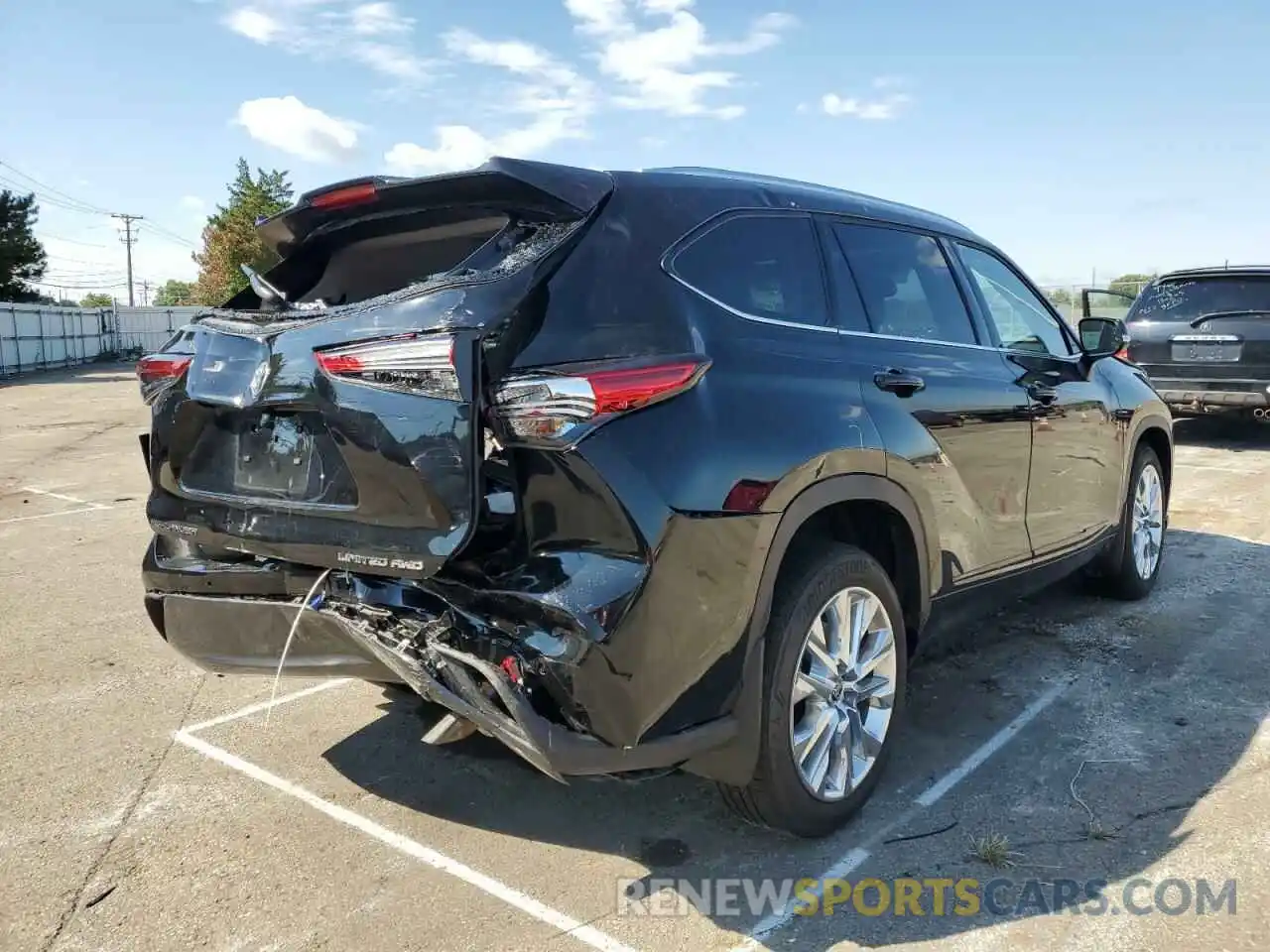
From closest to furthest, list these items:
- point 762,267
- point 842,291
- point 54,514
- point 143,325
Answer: point 762,267
point 842,291
point 54,514
point 143,325

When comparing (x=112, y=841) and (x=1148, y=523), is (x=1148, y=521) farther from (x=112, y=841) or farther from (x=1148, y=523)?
(x=112, y=841)

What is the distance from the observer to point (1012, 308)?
14.6 feet

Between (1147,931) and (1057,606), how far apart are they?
304 centimetres

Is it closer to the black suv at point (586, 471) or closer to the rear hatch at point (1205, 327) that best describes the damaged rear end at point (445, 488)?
the black suv at point (586, 471)

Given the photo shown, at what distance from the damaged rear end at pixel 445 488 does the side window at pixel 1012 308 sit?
2.10 m

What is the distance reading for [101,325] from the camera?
139 feet

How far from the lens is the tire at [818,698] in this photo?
2838 mm

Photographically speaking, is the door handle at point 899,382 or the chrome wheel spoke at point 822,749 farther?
the door handle at point 899,382

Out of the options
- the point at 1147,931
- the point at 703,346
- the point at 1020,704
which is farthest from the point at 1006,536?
the point at 703,346

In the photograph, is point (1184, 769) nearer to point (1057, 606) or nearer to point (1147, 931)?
point (1147, 931)

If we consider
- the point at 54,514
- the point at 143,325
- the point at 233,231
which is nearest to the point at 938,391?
the point at 54,514

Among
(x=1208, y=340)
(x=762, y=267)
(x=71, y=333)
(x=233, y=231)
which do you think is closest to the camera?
(x=762, y=267)

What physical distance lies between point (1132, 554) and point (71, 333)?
41.1 meters

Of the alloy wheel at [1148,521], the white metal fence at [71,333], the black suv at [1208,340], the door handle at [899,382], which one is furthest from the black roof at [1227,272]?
the white metal fence at [71,333]
